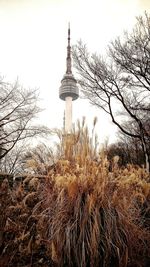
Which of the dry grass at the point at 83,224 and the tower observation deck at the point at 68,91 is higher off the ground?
the tower observation deck at the point at 68,91

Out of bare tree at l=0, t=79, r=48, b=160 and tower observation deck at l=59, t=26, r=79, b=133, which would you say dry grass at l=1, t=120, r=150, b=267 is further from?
tower observation deck at l=59, t=26, r=79, b=133

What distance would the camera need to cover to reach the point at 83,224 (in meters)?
2.90

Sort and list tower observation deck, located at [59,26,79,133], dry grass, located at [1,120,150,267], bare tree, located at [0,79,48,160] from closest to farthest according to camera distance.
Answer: dry grass, located at [1,120,150,267], bare tree, located at [0,79,48,160], tower observation deck, located at [59,26,79,133]

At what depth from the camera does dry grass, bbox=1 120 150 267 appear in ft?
9.15

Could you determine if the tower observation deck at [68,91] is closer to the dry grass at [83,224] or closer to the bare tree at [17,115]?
the bare tree at [17,115]

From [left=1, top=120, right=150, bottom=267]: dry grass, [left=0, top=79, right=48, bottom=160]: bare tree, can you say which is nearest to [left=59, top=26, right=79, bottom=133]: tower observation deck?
[left=0, top=79, right=48, bottom=160]: bare tree

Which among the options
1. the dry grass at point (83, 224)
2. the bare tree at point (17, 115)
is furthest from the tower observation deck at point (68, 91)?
the dry grass at point (83, 224)

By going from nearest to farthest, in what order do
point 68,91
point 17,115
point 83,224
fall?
point 83,224
point 17,115
point 68,91

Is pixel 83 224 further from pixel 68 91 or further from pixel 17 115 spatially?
pixel 68 91

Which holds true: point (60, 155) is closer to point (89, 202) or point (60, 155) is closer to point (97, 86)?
point (89, 202)

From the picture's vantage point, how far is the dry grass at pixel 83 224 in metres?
2.79

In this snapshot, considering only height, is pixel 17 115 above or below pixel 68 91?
below

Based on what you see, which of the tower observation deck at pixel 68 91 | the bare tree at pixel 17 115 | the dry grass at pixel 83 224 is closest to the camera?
the dry grass at pixel 83 224

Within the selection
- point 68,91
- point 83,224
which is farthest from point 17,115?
point 68,91
